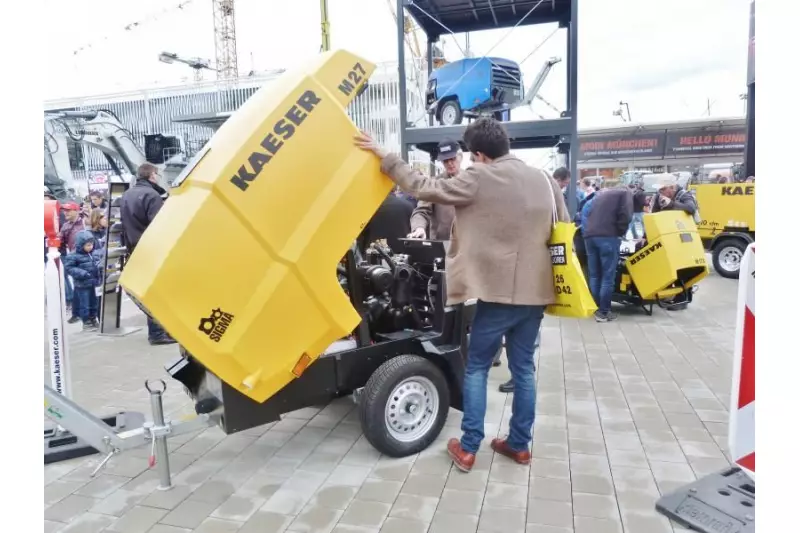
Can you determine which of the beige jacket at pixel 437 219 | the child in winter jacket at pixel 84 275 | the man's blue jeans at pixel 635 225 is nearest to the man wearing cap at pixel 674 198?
the man's blue jeans at pixel 635 225

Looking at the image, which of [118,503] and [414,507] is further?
[118,503]

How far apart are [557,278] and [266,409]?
5.79 ft

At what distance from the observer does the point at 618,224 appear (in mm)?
6891

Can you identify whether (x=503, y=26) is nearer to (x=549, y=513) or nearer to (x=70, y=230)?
(x=70, y=230)

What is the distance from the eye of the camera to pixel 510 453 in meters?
3.26

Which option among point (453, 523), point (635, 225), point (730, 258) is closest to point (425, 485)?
point (453, 523)

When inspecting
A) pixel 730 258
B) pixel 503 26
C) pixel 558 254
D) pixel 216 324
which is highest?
pixel 503 26

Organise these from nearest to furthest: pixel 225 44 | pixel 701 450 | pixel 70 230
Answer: pixel 701 450 → pixel 70 230 → pixel 225 44

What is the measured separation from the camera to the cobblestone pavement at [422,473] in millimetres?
2680

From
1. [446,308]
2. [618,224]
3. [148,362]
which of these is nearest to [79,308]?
[148,362]

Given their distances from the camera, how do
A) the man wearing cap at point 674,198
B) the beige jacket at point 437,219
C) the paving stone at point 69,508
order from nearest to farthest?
the paving stone at point 69,508, the beige jacket at point 437,219, the man wearing cap at point 674,198

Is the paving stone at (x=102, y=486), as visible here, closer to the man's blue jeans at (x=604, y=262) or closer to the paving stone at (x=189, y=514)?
the paving stone at (x=189, y=514)

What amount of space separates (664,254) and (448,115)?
4449 millimetres

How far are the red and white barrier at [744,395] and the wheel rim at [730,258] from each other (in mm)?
9108
